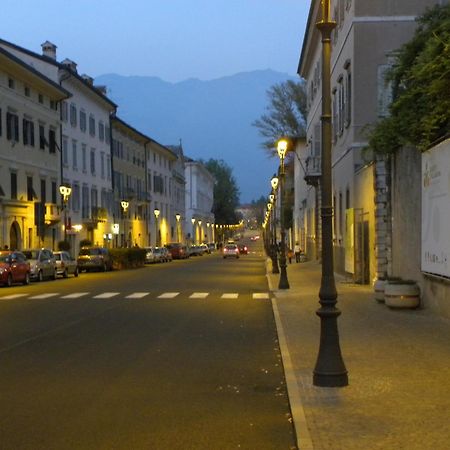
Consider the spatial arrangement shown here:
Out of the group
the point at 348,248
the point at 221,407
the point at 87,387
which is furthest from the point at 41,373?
the point at 348,248

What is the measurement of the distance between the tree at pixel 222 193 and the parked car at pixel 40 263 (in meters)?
122

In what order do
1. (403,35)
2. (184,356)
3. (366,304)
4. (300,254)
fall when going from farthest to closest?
1. (300,254)
2. (403,35)
3. (366,304)
4. (184,356)

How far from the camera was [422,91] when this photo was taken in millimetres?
15422

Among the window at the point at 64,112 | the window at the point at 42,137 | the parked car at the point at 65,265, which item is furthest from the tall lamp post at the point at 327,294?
the window at the point at 64,112

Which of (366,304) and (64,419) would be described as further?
(366,304)

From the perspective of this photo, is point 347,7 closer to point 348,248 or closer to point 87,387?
point 348,248

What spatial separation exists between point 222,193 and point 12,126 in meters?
117

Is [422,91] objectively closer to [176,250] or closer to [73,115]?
[73,115]

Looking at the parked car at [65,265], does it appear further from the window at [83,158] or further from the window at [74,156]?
the window at [83,158]

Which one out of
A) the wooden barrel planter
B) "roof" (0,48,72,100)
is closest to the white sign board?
the wooden barrel planter

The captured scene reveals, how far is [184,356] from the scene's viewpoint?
11906 millimetres

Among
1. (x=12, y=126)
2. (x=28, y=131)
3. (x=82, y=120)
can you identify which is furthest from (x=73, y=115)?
(x=12, y=126)

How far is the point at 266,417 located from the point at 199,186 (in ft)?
418

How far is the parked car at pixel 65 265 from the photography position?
131 feet
